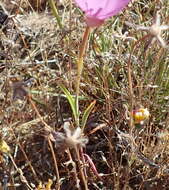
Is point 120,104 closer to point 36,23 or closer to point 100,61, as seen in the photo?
point 100,61

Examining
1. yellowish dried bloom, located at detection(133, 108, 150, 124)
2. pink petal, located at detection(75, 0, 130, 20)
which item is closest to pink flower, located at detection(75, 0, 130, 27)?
pink petal, located at detection(75, 0, 130, 20)

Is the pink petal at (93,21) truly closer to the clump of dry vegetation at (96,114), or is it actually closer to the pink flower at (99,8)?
the pink flower at (99,8)

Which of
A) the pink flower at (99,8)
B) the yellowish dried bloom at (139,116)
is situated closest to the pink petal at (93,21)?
the pink flower at (99,8)

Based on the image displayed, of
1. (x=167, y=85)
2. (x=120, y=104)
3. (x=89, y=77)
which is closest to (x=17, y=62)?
(x=89, y=77)

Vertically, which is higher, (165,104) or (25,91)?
(25,91)

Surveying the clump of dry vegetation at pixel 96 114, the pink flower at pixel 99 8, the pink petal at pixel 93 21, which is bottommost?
the clump of dry vegetation at pixel 96 114

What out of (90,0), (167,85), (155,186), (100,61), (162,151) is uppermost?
(90,0)

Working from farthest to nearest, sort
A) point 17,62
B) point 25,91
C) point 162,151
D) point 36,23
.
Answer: point 36,23 → point 17,62 → point 162,151 → point 25,91

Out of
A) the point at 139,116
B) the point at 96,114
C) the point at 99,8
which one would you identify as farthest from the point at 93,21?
the point at 96,114

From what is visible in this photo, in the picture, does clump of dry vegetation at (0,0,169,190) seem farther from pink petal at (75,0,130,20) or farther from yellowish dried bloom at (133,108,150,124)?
pink petal at (75,0,130,20)
